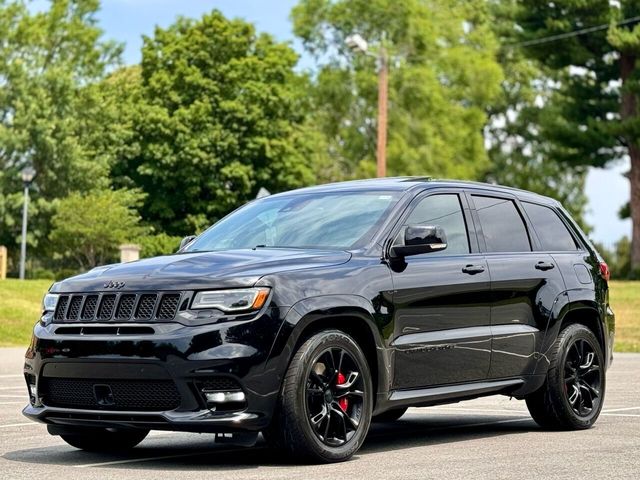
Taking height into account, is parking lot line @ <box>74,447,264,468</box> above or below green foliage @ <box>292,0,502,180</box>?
below

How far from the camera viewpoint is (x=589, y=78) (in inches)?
2338

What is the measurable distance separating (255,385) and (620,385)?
346 inches

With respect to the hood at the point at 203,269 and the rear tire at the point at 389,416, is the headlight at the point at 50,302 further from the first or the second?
the rear tire at the point at 389,416

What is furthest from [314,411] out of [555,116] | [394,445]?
[555,116]

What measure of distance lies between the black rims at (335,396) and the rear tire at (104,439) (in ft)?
4.54

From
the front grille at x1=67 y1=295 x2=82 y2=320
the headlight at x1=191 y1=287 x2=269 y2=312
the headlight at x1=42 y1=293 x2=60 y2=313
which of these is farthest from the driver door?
the headlight at x1=42 y1=293 x2=60 y2=313

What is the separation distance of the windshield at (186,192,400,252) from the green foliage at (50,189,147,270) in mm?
47068

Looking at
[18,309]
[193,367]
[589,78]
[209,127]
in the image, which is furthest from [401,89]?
[193,367]

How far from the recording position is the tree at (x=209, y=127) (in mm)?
67188

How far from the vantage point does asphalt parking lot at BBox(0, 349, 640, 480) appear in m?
8.16

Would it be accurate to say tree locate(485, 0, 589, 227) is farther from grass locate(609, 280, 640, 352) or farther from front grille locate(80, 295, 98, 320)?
front grille locate(80, 295, 98, 320)

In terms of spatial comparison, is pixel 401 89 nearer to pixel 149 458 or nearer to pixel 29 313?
pixel 29 313

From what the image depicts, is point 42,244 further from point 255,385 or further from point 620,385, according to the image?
point 255,385

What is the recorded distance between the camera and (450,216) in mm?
10172
